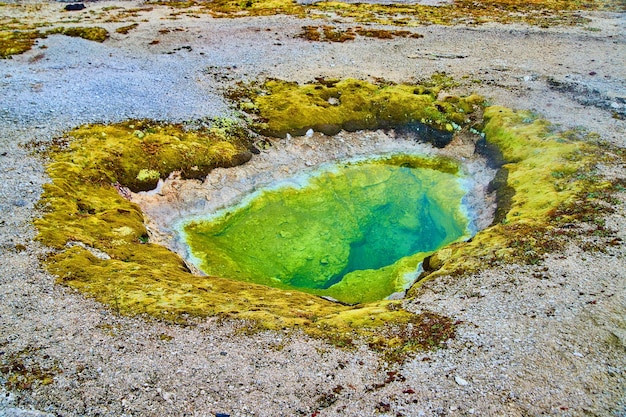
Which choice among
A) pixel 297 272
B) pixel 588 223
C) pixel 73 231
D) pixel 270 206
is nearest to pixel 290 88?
pixel 270 206

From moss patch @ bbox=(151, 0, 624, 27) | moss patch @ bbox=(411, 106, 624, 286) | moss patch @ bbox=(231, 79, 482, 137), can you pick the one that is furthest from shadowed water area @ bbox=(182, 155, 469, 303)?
moss patch @ bbox=(151, 0, 624, 27)

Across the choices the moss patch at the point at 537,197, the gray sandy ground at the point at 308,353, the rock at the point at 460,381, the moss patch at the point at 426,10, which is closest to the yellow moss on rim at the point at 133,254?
the gray sandy ground at the point at 308,353

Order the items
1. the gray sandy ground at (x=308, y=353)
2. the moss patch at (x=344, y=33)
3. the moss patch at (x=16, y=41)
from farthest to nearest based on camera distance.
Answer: the moss patch at (x=344, y=33)
the moss patch at (x=16, y=41)
the gray sandy ground at (x=308, y=353)

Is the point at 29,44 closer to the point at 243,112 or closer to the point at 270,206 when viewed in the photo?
the point at 243,112

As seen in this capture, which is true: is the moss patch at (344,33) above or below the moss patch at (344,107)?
above

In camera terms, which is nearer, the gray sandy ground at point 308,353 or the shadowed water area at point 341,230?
the gray sandy ground at point 308,353

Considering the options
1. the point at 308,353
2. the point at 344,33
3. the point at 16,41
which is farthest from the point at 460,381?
the point at 16,41

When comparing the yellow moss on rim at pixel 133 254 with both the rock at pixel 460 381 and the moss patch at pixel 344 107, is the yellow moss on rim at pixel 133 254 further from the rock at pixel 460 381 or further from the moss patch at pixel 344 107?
the moss patch at pixel 344 107
